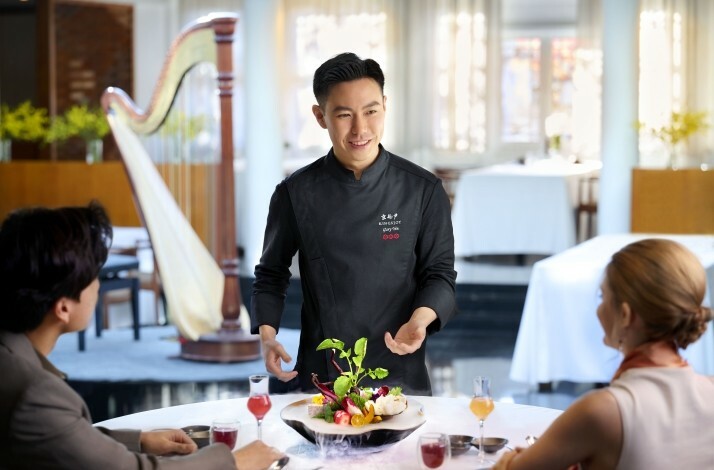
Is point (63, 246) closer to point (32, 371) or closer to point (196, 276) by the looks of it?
point (32, 371)

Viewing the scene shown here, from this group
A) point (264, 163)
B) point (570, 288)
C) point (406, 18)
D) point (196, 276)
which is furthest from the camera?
point (406, 18)

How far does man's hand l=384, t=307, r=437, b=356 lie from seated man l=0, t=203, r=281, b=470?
80cm

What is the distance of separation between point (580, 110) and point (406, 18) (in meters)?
2.26

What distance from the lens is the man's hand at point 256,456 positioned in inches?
81.4

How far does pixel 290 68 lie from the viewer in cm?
1303

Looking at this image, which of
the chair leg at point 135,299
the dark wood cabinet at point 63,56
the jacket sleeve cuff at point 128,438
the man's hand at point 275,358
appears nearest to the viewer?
the jacket sleeve cuff at point 128,438

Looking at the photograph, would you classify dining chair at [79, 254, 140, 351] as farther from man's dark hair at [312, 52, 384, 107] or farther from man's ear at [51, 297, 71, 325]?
man's ear at [51, 297, 71, 325]

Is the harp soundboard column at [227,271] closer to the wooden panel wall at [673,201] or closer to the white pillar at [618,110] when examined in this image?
the wooden panel wall at [673,201]

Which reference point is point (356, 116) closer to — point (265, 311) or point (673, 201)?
point (265, 311)

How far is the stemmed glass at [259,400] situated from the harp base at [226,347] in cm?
441

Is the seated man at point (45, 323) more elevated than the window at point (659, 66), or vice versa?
the window at point (659, 66)

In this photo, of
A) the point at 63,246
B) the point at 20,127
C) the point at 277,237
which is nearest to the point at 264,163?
the point at 20,127

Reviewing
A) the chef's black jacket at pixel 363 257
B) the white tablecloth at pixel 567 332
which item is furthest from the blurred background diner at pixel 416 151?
the chef's black jacket at pixel 363 257

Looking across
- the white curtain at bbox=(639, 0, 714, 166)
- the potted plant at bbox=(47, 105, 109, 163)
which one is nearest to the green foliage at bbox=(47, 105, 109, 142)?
the potted plant at bbox=(47, 105, 109, 163)
